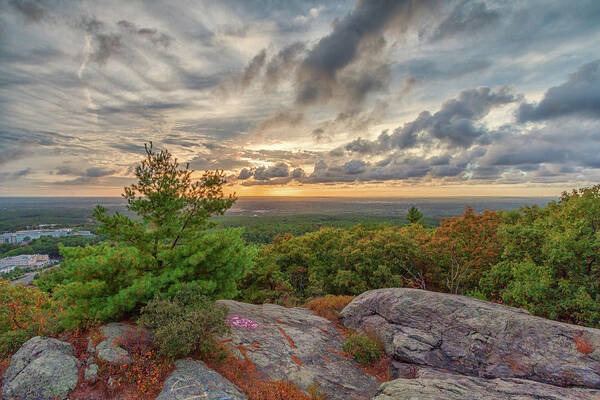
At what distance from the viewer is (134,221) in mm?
9320

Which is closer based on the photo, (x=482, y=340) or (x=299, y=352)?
(x=482, y=340)

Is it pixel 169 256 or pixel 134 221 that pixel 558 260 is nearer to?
pixel 169 256

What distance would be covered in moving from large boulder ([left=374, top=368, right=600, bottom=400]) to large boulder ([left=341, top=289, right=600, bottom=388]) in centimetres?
71

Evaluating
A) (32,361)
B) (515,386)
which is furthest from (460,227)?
(32,361)

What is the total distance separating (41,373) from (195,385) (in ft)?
11.1

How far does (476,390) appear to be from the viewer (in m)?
6.21

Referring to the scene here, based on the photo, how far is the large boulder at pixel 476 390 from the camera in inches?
226

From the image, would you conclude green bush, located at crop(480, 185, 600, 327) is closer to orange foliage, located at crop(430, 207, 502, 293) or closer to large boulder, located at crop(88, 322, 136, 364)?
orange foliage, located at crop(430, 207, 502, 293)

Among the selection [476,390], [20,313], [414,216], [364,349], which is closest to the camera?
[476,390]

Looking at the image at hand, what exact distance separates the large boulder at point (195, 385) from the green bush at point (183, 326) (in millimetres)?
469

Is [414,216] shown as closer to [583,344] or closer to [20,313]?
[583,344]

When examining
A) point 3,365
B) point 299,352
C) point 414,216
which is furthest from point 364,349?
point 414,216

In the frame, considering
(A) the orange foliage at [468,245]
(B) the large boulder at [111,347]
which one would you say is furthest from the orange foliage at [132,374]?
(A) the orange foliage at [468,245]

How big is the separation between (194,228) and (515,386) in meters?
11.5
